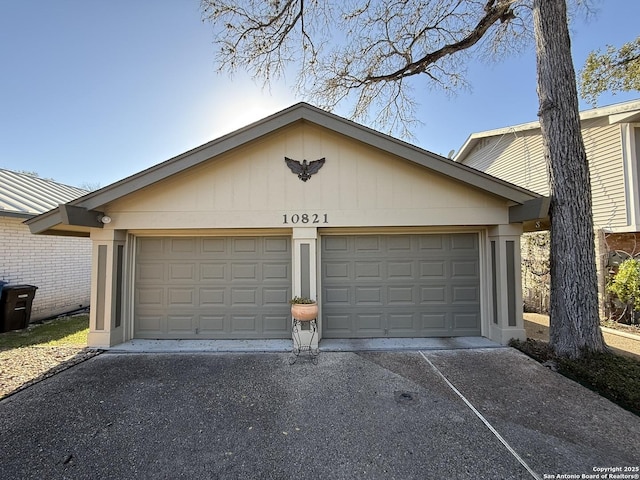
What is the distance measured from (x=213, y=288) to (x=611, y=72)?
14.9 metres

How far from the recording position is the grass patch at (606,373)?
3.75 meters

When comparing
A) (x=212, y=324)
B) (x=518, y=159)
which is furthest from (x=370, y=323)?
(x=518, y=159)

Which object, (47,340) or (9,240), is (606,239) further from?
(9,240)

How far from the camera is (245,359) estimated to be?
201 inches

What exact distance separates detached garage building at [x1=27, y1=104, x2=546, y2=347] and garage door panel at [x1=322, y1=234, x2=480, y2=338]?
3cm

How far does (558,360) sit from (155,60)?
11.2 m

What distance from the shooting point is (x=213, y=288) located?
20.1 feet

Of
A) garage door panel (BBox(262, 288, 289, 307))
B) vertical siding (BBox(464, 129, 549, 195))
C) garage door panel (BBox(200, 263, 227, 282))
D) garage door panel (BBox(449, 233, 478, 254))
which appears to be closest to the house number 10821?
garage door panel (BBox(262, 288, 289, 307))

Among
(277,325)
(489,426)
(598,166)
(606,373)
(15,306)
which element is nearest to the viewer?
(489,426)

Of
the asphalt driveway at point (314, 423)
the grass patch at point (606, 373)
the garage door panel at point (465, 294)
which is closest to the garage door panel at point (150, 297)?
the asphalt driveway at point (314, 423)

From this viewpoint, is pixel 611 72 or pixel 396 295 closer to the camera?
pixel 396 295

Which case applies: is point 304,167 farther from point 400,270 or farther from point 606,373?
point 606,373

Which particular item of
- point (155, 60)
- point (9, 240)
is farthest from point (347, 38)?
point (9, 240)

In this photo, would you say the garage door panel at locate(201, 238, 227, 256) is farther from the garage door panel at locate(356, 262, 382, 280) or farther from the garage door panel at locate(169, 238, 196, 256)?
the garage door panel at locate(356, 262, 382, 280)
